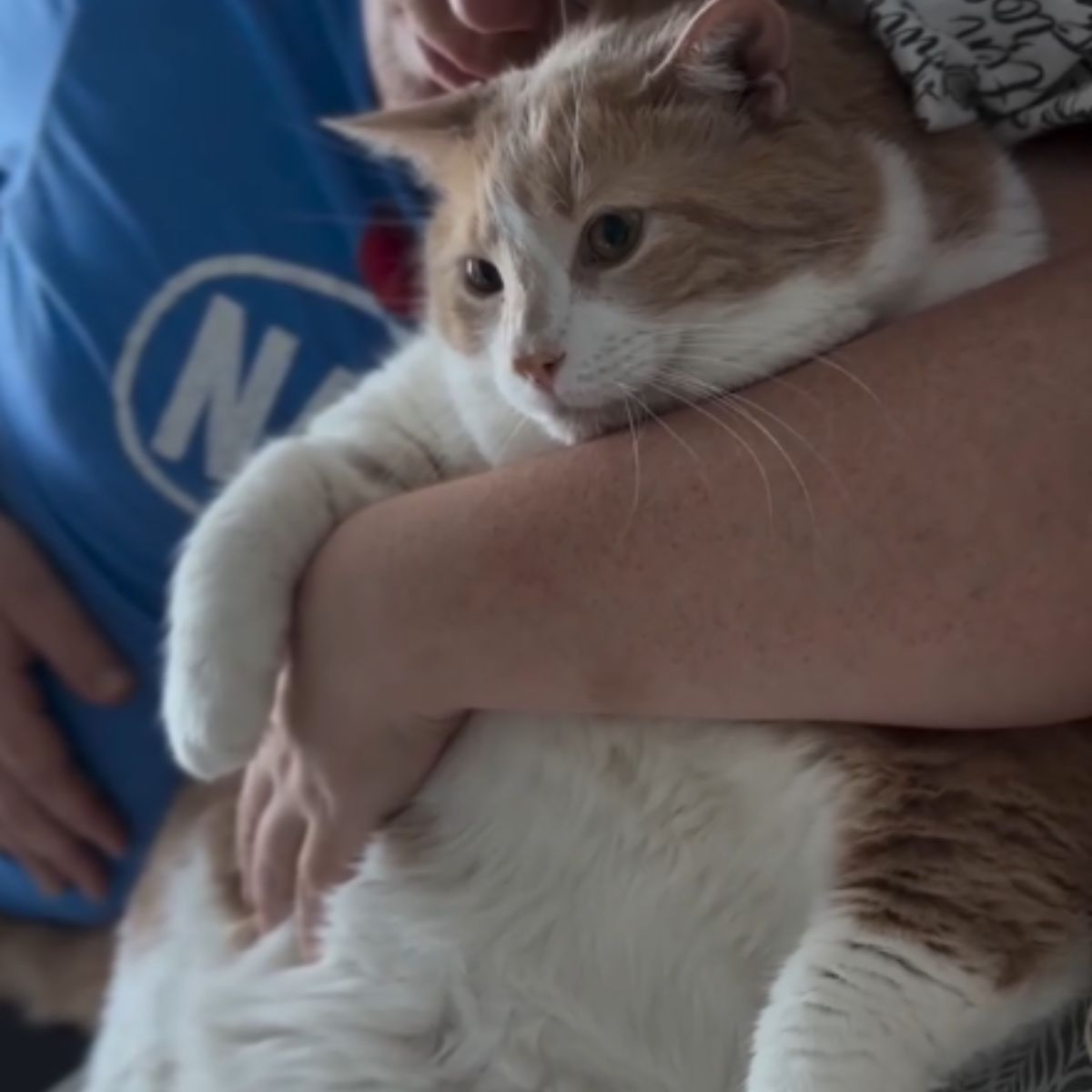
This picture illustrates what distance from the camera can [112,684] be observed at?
1.38 m

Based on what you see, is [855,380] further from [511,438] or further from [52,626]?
[52,626]

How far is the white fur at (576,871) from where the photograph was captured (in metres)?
0.92

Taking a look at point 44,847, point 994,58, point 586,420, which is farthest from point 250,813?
point 994,58

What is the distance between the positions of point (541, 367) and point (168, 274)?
53 centimetres

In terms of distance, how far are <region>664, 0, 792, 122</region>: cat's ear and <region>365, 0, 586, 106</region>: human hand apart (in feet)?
0.64

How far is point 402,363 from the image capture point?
1245 millimetres

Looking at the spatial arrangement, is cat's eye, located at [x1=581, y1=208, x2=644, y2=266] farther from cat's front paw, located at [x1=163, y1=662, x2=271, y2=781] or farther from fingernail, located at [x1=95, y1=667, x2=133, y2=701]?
fingernail, located at [x1=95, y1=667, x2=133, y2=701]

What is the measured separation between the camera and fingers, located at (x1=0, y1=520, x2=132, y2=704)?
4.48 feet

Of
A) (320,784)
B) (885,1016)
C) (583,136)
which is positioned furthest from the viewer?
(320,784)

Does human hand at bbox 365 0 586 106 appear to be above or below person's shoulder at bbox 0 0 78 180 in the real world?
below

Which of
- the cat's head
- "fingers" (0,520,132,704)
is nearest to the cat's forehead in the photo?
the cat's head

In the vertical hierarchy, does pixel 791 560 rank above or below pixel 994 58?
below

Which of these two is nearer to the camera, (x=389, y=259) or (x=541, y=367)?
(x=541, y=367)

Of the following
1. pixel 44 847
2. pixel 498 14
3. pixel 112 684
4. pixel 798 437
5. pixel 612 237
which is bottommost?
pixel 44 847
